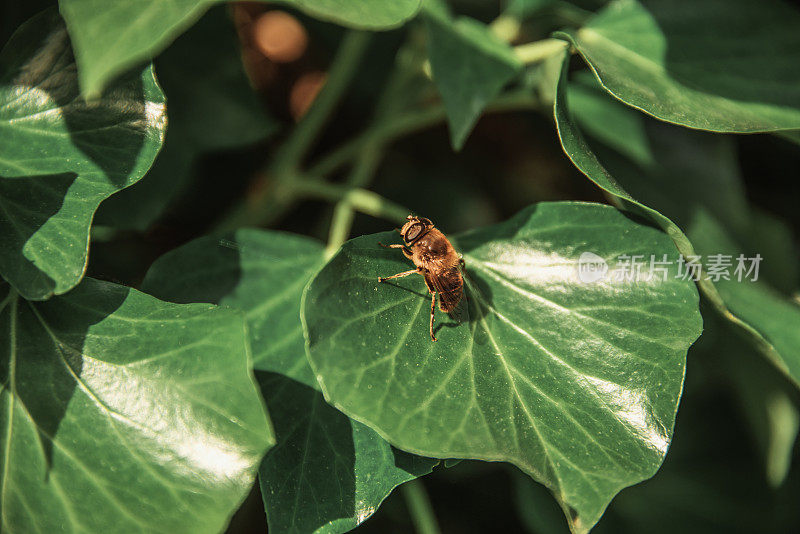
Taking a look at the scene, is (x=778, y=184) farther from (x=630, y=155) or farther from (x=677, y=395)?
(x=677, y=395)

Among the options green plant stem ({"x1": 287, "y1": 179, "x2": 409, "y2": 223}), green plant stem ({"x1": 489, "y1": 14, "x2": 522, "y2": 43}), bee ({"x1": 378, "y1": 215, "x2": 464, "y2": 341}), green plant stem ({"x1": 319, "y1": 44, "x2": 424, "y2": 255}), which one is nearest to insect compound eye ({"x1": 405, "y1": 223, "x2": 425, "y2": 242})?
bee ({"x1": 378, "y1": 215, "x2": 464, "y2": 341})

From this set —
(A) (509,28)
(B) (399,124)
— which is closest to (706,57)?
(A) (509,28)

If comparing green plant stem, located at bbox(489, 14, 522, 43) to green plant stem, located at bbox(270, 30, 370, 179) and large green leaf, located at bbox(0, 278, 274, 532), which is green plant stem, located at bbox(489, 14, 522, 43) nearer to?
green plant stem, located at bbox(270, 30, 370, 179)

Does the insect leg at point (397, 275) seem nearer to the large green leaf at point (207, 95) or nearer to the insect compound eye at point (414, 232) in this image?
the insect compound eye at point (414, 232)

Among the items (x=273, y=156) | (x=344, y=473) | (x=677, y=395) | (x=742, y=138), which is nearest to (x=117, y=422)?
(x=344, y=473)

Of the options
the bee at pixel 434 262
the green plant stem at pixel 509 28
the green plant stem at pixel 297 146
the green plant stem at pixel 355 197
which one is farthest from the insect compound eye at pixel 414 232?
the green plant stem at pixel 509 28

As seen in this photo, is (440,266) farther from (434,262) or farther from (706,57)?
(706,57)
